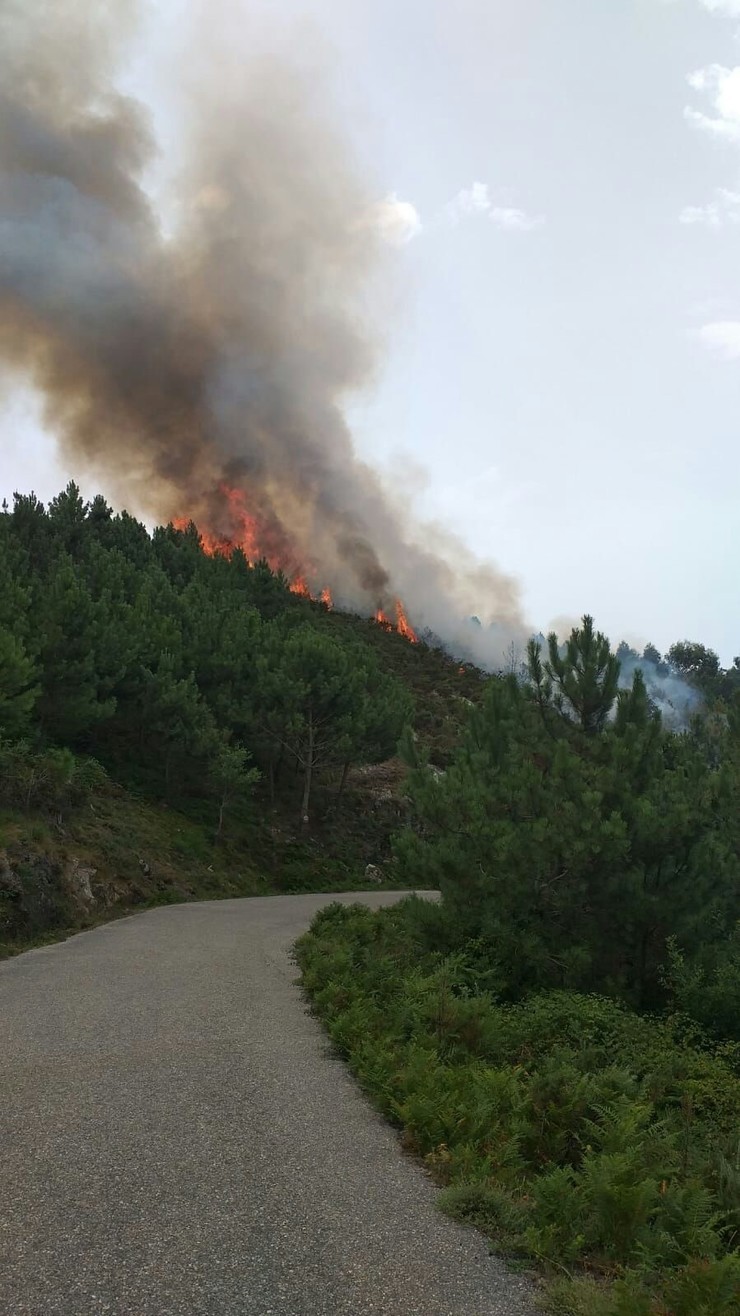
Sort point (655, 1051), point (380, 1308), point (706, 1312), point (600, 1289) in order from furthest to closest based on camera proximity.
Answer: point (655, 1051) → point (600, 1289) → point (380, 1308) → point (706, 1312)

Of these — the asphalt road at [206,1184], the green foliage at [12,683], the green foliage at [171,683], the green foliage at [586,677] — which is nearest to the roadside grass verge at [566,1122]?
the asphalt road at [206,1184]

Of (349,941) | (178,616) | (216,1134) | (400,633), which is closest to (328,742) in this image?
(178,616)

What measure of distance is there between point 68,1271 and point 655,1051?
8.42 metres

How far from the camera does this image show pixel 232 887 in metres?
32.5

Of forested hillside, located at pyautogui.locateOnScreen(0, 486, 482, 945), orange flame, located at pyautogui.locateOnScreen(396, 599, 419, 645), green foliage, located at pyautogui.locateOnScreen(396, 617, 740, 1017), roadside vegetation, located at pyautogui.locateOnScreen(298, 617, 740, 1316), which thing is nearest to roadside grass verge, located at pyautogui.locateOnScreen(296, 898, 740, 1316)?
roadside vegetation, located at pyautogui.locateOnScreen(298, 617, 740, 1316)

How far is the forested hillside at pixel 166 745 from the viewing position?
2319 cm

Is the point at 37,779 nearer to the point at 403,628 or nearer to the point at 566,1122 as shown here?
the point at 566,1122

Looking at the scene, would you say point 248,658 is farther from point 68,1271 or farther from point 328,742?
point 68,1271

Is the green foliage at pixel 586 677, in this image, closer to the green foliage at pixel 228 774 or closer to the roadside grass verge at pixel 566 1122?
the roadside grass verge at pixel 566 1122

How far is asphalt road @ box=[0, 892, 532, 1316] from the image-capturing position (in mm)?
4234

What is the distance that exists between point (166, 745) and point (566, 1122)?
3319 centimetres

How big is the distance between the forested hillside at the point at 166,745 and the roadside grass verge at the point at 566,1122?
11214mm

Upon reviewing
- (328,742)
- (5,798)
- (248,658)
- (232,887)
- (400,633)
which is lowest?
(232,887)

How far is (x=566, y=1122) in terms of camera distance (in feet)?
24.2
